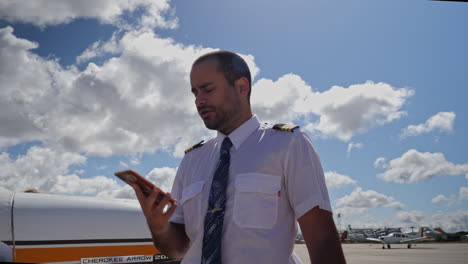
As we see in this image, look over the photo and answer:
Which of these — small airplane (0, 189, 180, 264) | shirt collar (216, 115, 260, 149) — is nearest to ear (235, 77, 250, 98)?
shirt collar (216, 115, 260, 149)

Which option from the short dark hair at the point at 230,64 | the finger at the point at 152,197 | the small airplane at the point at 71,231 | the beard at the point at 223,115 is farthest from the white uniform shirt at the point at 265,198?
the small airplane at the point at 71,231

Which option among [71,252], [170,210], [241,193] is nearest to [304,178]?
[241,193]

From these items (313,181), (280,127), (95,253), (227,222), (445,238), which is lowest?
(445,238)

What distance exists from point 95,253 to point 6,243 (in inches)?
44.6

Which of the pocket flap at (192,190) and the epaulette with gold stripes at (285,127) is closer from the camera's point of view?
the epaulette with gold stripes at (285,127)

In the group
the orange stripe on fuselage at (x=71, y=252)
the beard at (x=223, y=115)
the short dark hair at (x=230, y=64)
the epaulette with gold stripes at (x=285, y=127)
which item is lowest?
the orange stripe on fuselage at (x=71, y=252)

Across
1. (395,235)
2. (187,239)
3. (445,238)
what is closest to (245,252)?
(187,239)

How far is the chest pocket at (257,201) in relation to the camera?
7.02 ft

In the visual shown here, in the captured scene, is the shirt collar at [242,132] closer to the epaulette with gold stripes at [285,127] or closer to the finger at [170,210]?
the epaulette with gold stripes at [285,127]

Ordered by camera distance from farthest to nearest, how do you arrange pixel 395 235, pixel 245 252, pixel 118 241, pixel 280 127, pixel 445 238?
pixel 445 238
pixel 395 235
pixel 118 241
pixel 280 127
pixel 245 252

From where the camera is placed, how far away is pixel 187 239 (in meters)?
2.65

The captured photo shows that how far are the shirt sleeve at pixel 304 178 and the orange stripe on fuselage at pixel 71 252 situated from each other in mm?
4139

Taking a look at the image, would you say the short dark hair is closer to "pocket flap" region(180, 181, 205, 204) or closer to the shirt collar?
the shirt collar

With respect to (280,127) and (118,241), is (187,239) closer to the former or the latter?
(280,127)
